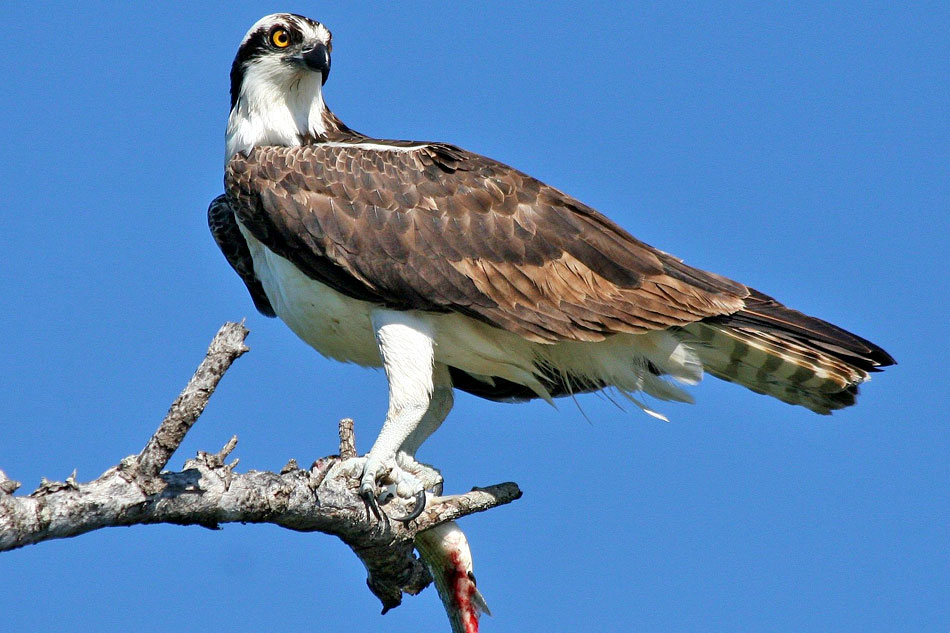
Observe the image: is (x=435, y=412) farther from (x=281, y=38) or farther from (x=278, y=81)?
(x=281, y=38)

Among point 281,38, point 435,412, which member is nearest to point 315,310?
point 435,412

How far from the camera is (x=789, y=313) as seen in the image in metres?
7.73

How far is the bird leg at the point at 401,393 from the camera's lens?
6898 mm

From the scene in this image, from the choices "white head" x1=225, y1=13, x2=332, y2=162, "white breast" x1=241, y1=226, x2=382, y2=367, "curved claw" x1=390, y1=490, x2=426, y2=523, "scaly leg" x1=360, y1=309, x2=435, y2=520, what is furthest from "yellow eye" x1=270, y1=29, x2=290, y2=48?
"curved claw" x1=390, y1=490, x2=426, y2=523

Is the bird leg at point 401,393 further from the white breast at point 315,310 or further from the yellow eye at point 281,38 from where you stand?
the yellow eye at point 281,38

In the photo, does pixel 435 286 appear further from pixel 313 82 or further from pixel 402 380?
pixel 313 82

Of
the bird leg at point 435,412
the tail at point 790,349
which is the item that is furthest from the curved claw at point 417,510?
the tail at point 790,349

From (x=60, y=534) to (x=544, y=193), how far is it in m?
4.04

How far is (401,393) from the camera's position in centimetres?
721

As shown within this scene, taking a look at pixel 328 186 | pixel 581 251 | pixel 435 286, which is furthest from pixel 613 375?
pixel 328 186

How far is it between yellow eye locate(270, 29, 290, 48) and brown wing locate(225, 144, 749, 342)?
82cm

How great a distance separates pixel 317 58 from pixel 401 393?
239 cm

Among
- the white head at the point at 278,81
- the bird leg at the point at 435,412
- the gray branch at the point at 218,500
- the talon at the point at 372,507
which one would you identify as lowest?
the gray branch at the point at 218,500

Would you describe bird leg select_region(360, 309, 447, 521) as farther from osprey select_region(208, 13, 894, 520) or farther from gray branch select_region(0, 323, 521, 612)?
gray branch select_region(0, 323, 521, 612)
